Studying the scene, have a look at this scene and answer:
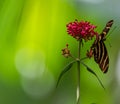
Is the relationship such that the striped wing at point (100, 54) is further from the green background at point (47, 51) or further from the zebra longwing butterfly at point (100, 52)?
the green background at point (47, 51)

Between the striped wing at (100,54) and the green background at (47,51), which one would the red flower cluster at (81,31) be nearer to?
the striped wing at (100,54)

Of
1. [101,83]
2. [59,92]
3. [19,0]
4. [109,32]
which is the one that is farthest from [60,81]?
[19,0]

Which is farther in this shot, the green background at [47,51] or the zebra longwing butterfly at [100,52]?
the green background at [47,51]

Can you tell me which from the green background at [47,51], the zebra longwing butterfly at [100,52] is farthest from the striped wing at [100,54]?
the green background at [47,51]

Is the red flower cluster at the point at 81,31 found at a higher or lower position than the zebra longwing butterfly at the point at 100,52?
higher

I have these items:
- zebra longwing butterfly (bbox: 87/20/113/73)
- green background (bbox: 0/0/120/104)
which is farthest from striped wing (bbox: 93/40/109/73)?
green background (bbox: 0/0/120/104)

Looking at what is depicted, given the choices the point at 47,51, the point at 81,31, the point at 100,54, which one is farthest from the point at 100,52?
the point at 47,51

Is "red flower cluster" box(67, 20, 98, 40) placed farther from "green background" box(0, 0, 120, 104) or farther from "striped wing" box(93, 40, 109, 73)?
"green background" box(0, 0, 120, 104)

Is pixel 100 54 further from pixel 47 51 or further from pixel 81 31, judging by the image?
pixel 47 51

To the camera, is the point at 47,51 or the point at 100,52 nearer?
the point at 100,52
